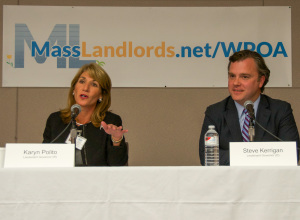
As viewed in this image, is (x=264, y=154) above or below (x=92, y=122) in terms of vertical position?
below

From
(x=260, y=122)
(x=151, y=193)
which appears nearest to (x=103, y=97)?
(x=260, y=122)

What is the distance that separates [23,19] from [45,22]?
206 millimetres

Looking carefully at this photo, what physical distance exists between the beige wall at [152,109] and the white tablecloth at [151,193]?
2.31 metres

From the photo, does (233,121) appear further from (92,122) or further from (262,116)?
(92,122)

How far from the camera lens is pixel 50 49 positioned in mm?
3908

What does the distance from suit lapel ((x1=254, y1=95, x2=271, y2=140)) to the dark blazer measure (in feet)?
2.86

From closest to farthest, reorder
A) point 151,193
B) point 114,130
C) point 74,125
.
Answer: point 151,193 → point 74,125 → point 114,130

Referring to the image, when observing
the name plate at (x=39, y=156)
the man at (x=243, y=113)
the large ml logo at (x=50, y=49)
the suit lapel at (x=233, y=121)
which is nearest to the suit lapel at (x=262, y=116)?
the man at (x=243, y=113)

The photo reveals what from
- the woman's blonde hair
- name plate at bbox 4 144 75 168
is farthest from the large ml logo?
name plate at bbox 4 144 75 168

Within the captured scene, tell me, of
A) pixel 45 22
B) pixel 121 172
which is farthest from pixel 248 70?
pixel 45 22

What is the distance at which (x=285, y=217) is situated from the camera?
1636 mm

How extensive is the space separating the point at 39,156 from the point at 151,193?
0.52 m

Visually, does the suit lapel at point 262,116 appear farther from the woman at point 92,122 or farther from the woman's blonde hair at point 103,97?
the woman's blonde hair at point 103,97

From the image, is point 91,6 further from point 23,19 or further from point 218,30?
point 218,30
